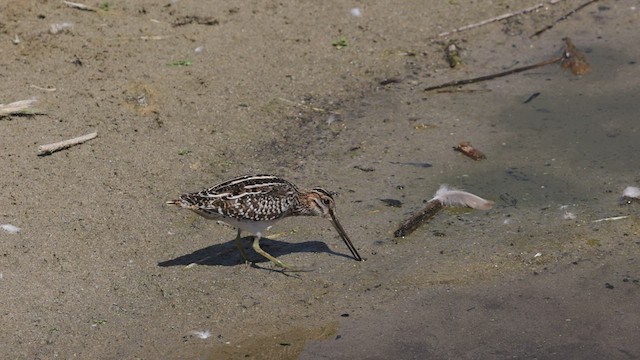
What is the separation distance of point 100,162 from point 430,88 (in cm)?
393

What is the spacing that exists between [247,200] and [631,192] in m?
3.61

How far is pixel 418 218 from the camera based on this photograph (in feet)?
30.6

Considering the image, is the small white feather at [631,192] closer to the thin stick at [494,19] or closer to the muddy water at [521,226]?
the muddy water at [521,226]

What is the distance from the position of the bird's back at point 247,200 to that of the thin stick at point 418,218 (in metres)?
0.99

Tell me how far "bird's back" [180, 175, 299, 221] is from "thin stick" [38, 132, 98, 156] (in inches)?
84.4

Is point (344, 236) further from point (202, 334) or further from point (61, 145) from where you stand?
point (61, 145)

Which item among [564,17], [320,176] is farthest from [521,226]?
[564,17]

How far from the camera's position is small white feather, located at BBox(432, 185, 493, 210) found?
9.52m

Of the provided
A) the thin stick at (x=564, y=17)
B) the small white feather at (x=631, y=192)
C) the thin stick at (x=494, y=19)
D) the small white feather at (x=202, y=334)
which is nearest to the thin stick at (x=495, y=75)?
the thin stick at (x=564, y=17)

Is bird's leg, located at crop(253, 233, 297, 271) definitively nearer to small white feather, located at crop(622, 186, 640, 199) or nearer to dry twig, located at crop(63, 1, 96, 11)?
small white feather, located at crop(622, 186, 640, 199)

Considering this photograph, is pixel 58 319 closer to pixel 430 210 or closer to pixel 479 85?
pixel 430 210

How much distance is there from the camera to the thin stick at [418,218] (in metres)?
9.17

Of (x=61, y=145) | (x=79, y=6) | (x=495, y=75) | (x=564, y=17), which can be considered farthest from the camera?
(x=564, y=17)

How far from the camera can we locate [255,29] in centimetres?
1259
